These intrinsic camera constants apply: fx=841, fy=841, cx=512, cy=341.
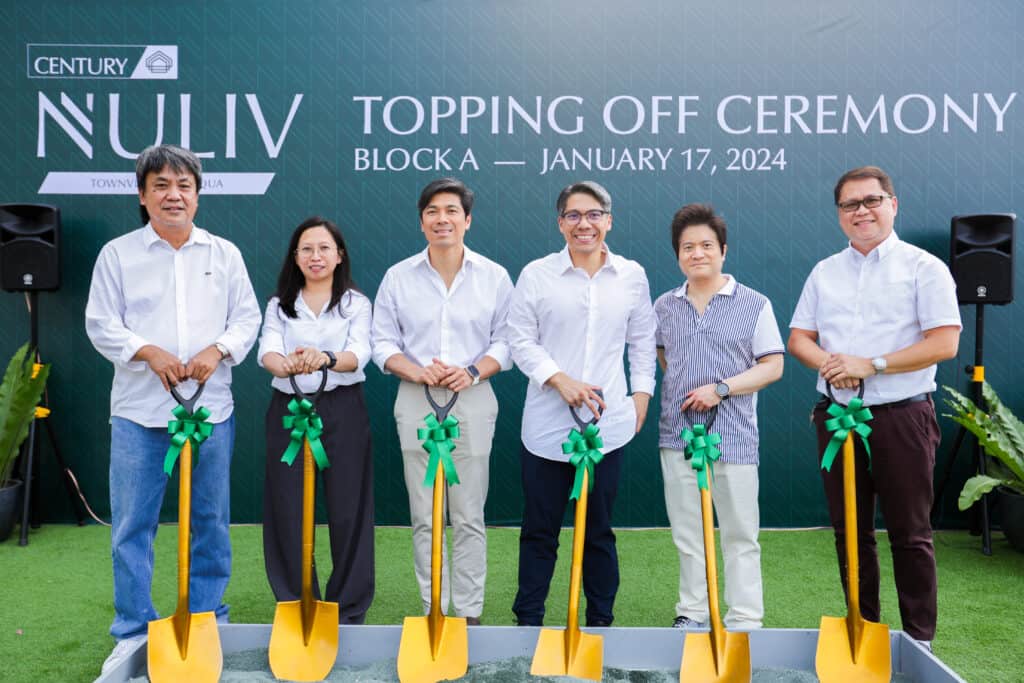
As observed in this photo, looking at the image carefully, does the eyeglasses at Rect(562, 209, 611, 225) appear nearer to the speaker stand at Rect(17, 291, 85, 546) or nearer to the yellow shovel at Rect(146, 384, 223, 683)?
the yellow shovel at Rect(146, 384, 223, 683)

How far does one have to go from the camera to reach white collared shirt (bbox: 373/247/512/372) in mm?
2961

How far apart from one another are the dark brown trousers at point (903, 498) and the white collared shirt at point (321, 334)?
5.19 feet

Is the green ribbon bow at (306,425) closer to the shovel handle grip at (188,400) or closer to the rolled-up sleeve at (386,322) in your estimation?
the shovel handle grip at (188,400)

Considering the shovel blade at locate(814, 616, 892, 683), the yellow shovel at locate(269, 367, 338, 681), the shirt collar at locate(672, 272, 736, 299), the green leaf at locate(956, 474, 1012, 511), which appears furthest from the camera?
the green leaf at locate(956, 474, 1012, 511)

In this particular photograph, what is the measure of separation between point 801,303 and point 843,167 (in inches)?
85.7

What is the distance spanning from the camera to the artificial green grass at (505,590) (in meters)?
2.95

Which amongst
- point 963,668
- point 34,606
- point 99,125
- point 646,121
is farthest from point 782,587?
point 99,125

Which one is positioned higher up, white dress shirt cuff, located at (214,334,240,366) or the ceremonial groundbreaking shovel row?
white dress shirt cuff, located at (214,334,240,366)

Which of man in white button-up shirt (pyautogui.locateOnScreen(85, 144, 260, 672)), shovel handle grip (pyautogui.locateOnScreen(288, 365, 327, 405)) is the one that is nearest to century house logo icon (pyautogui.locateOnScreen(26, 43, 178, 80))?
man in white button-up shirt (pyautogui.locateOnScreen(85, 144, 260, 672))

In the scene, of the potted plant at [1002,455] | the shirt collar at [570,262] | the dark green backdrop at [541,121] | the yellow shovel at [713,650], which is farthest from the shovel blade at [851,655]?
the dark green backdrop at [541,121]

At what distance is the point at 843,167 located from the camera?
4.71 meters

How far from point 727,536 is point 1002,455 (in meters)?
2.06

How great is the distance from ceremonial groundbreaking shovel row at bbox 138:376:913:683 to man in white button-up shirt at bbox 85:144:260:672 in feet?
0.92

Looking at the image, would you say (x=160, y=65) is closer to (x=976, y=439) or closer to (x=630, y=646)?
(x=630, y=646)
